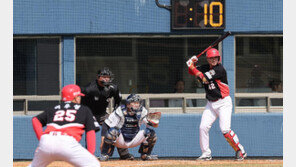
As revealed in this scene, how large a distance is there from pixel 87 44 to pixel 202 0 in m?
2.52

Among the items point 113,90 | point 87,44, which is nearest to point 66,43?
point 87,44

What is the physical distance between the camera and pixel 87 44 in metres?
12.9

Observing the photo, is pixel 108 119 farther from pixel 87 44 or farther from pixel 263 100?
pixel 263 100

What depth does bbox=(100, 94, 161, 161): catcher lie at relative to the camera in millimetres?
11406

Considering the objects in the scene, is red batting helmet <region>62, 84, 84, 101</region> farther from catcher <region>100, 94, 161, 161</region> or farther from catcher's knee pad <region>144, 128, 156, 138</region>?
catcher's knee pad <region>144, 128, 156, 138</region>

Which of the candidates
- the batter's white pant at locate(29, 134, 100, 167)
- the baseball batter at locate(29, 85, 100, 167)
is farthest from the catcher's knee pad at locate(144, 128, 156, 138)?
the batter's white pant at locate(29, 134, 100, 167)

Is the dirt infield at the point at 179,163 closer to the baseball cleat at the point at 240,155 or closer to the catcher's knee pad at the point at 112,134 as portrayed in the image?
the baseball cleat at the point at 240,155

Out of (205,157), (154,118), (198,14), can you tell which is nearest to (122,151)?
(154,118)

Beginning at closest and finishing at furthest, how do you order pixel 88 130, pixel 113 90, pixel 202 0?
pixel 88 130 < pixel 113 90 < pixel 202 0

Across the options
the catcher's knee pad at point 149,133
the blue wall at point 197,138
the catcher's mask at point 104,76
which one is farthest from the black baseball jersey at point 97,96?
the blue wall at point 197,138

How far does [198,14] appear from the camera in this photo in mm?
12695

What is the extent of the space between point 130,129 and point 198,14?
9.26ft

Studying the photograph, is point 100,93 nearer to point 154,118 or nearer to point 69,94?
point 154,118

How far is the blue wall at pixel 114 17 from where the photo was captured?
41.9 feet
